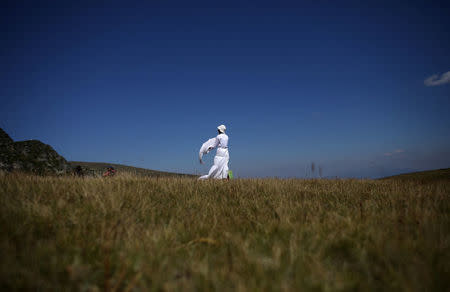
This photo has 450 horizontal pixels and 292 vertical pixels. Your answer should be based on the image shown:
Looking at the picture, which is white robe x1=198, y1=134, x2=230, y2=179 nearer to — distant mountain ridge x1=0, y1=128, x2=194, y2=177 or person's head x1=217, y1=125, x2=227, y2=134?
person's head x1=217, y1=125, x2=227, y2=134

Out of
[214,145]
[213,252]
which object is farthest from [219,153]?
[213,252]

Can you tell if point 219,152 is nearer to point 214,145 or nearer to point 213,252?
point 214,145

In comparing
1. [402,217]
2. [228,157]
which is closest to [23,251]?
[402,217]

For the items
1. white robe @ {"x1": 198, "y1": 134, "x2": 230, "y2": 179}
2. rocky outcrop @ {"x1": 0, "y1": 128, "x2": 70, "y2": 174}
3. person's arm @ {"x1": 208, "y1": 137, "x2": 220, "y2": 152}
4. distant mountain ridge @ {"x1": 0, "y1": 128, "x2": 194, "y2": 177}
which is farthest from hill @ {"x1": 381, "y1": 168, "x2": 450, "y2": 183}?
rocky outcrop @ {"x1": 0, "y1": 128, "x2": 70, "y2": 174}

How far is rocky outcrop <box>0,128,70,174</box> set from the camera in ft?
22.7

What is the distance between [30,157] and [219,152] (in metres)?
6.83

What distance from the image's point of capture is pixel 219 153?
9.78 m

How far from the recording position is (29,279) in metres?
1.24

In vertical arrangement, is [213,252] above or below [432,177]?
below

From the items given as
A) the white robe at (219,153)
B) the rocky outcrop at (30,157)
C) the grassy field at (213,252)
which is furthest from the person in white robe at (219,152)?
the grassy field at (213,252)

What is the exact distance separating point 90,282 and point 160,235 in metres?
0.62

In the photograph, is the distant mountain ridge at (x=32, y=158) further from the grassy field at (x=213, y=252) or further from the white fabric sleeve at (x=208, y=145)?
the grassy field at (x=213, y=252)

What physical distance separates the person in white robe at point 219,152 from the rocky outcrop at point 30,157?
5.41 metres

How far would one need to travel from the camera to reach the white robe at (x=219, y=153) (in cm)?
964
